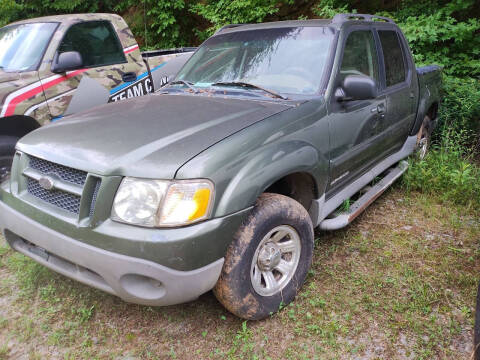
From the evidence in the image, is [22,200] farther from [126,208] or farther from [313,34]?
[313,34]

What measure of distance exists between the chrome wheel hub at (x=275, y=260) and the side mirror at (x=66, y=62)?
3.15m

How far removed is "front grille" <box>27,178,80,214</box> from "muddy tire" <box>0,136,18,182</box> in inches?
72.9

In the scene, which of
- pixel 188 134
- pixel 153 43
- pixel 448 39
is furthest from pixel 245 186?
pixel 153 43

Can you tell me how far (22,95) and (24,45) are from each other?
91cm

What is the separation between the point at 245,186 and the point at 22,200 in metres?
1.35

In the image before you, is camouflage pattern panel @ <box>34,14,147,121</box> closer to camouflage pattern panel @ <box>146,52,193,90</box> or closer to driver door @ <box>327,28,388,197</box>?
camouflage pattern panel @ <box>146,52,193,90</box>

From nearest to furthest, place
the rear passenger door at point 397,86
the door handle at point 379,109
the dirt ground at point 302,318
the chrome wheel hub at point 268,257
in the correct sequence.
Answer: the dirt ground at point 302,318 < the chrome wheel hub at point 268,257 < the door handle at point 379,109 < the rear passenger door at point 397,86

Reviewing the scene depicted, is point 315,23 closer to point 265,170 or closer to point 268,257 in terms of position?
point 265,170

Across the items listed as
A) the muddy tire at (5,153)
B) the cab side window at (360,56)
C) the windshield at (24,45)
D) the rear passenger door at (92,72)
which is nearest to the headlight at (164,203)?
the cab side window at (360,56)

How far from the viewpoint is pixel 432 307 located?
2.57 m

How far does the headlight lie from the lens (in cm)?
192

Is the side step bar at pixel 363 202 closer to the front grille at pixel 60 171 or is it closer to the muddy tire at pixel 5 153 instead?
the front grille at pixel 60 171

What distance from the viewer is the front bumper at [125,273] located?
6.29ft

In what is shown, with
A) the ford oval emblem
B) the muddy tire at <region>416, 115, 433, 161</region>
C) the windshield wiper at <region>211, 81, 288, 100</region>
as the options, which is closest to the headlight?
the ford oval emblem
